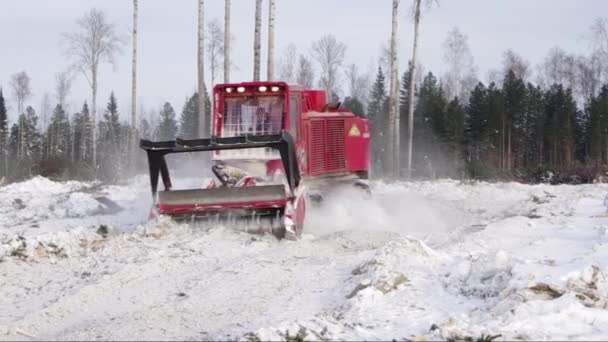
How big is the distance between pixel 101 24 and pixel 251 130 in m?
31.3

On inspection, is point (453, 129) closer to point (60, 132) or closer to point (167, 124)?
point (167, 124)

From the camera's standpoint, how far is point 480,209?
14.9 metres

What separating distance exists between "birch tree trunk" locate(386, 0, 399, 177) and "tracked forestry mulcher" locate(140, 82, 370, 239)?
10912 millimetres

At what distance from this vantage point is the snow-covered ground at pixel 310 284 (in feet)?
15.7

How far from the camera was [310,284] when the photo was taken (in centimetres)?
642

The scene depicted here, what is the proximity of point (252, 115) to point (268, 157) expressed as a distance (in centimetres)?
98

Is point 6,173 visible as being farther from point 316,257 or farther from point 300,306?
point 300,306

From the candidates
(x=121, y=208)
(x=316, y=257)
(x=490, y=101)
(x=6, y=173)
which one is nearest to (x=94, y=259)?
(x=316, y=257)

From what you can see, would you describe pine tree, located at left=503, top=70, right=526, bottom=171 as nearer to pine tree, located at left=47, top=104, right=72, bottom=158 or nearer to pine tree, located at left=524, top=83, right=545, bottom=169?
pine tree, located at left=524, top=83, right=545, bottom=169

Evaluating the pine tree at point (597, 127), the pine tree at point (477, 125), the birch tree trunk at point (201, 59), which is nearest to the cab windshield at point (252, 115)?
the birch tree trunk at point (201, 59)

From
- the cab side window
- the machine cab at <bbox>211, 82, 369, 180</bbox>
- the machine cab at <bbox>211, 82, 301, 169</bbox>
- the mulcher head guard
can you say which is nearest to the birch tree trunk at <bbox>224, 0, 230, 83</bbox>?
the machine cab at <bbox>211, 82, 369, 180</bbox>

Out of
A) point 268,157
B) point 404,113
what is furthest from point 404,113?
point 268,157

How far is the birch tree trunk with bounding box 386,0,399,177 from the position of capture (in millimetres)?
24438

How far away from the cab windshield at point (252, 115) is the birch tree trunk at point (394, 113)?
13.4m
